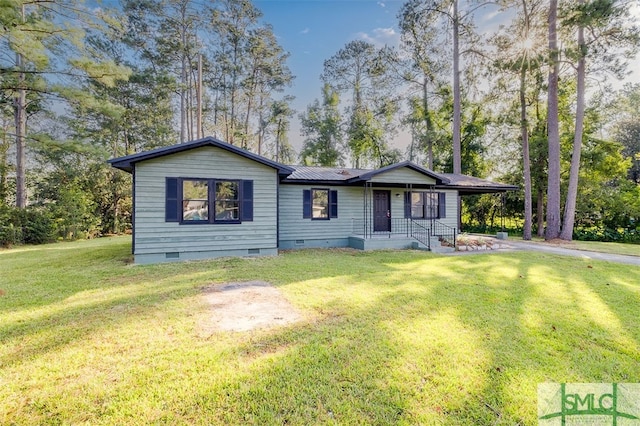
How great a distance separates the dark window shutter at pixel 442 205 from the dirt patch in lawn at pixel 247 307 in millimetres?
9971

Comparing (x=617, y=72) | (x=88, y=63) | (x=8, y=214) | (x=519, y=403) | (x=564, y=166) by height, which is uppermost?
(x=617, y=72)

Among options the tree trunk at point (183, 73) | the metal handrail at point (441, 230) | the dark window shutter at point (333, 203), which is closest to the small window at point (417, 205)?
the metal handrail at point (441, 230)

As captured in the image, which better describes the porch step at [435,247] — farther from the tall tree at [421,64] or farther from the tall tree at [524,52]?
the tall tree at [421,64]

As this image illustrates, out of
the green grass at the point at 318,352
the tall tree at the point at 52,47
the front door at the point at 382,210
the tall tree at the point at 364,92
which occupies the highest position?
the tall tree at the point at 364,92

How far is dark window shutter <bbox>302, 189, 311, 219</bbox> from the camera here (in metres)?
11.1

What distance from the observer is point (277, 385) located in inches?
97.3

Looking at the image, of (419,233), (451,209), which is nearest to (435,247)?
(419,233)

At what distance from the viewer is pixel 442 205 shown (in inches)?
517

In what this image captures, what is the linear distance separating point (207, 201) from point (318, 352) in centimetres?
667

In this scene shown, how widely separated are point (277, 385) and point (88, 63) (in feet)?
44.9

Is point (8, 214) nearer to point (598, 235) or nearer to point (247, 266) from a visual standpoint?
point (247, 266)

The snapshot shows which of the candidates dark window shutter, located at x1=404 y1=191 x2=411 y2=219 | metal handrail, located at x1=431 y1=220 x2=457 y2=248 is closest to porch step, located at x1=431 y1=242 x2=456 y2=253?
metal handrail, located at x1=431 y1=220 x2=457 y2=248

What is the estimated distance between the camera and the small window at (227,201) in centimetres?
877

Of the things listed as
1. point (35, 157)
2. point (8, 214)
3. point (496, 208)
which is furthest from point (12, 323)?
point (496, 208)
